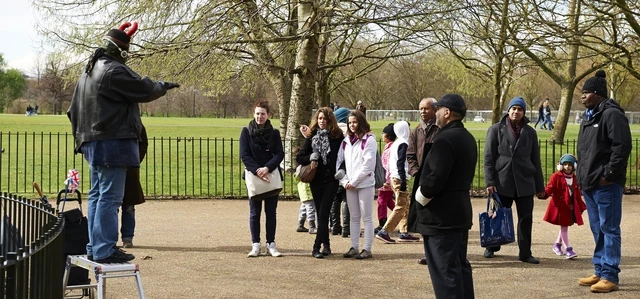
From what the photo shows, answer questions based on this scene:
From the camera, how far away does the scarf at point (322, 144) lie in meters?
10.1

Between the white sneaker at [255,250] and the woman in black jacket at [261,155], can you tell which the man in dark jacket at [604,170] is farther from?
the white sneaker at [255,250]

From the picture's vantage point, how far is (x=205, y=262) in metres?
9.69

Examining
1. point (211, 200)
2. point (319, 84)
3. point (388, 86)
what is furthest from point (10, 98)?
point (211, 200)

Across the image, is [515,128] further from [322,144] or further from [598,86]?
[322,144]

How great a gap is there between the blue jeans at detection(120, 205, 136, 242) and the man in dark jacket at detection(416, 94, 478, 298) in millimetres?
4500

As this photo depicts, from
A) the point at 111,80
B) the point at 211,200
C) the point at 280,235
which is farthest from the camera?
the point at 211,200

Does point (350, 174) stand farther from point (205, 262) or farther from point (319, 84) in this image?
point (319, 84)

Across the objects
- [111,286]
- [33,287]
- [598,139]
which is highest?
A: [598,139]

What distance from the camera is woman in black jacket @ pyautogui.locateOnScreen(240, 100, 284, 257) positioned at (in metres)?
9.96

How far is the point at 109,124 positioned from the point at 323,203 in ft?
12.2

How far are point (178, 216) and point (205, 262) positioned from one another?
423 centimetres

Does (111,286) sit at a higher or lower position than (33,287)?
lower

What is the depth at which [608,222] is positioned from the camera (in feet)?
26.9

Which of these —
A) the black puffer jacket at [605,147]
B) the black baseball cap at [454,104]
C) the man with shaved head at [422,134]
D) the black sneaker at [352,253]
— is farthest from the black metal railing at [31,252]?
the black puffer jacket at [605,147]
